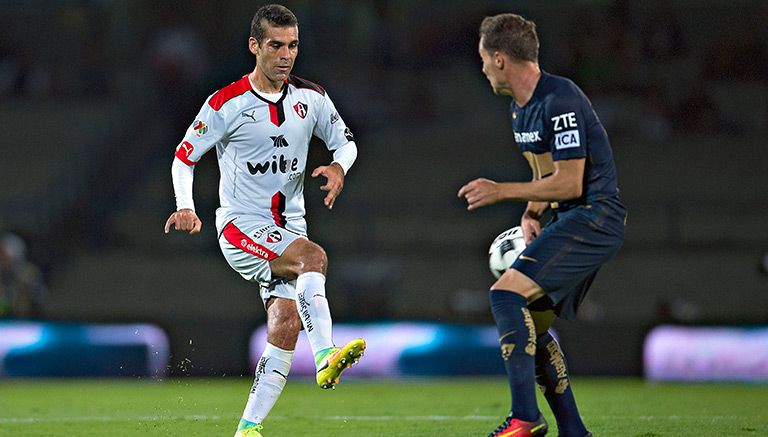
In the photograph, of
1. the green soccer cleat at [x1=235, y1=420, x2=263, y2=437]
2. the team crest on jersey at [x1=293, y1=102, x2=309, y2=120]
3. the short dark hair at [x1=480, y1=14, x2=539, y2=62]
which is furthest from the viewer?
the team crest on jersey at [x1=293, y1=102, x2=309, y2=120]

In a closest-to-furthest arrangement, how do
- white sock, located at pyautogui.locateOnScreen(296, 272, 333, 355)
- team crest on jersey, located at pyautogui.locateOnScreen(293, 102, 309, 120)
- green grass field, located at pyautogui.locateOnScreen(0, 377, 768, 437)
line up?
white sock, located at pyautogui.locateOnScreen(296, 272, 333, 355)
team crest on jersey, located at pyautogui.locateOnScreen(293, 102, 309, 120)
green grass field, located at pyautogui.locateOnScreen(0, 377, 768, 437)

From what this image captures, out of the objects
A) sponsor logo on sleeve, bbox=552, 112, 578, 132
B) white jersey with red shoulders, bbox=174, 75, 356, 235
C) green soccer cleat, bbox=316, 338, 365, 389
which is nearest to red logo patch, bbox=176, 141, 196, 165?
white jersey with red shoulders, bbox=174, 75, 356, 235

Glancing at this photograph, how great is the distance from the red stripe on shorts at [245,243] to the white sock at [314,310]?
24cm

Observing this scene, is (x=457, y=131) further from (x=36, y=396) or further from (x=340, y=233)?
(x=36, y=396)

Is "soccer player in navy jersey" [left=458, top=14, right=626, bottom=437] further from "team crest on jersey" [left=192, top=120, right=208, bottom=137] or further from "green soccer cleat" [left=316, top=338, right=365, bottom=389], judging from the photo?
"team crest on jersey" [left=192, top=120, right=208, bottom=137]

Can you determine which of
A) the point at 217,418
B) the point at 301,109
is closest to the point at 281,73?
the point at 301,109

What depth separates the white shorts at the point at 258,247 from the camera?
6309 mm

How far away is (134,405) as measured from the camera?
941cm

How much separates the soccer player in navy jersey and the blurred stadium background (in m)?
8.57

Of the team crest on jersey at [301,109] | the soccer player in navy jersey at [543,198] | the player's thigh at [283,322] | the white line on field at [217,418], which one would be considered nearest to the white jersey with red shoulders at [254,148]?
the team crest on jersey at [301,109]

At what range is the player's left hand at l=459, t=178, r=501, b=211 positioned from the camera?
5.23 m

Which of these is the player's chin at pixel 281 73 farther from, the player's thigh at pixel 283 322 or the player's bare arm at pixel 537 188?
the player's bare arm at pixel 537 188

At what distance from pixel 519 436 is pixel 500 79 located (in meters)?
1.59

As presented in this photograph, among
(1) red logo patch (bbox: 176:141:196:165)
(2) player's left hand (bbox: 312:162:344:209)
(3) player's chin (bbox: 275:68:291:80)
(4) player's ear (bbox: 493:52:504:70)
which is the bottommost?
(2) player's left hand (bbox: 312:162:344:209)
